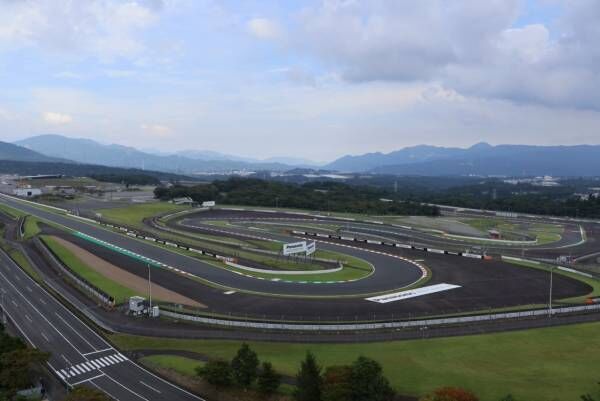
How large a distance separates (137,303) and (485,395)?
2679cm

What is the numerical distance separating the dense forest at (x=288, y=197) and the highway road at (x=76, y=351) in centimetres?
8500

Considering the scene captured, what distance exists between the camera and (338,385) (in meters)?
23.5

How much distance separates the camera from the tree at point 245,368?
2686 centimetres

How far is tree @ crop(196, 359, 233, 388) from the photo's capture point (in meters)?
27.3

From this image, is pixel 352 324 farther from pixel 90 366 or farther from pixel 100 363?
pixel 90 366

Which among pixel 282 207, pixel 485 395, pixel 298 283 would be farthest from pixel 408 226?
pixel 485 395

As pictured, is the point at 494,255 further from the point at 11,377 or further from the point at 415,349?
the point at 11,377

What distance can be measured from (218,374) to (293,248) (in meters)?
32.5

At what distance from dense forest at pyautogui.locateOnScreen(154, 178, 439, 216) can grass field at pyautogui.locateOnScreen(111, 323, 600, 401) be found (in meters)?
87.9

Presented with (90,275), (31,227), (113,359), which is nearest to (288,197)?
(31,227)

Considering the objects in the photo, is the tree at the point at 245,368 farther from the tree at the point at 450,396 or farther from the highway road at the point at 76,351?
the tree at the point at 450,396

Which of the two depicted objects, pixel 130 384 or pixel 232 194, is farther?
pixel 232 194

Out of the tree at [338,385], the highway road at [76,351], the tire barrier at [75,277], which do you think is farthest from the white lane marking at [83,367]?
the tree at [338,385]

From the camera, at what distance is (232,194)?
463 feet
